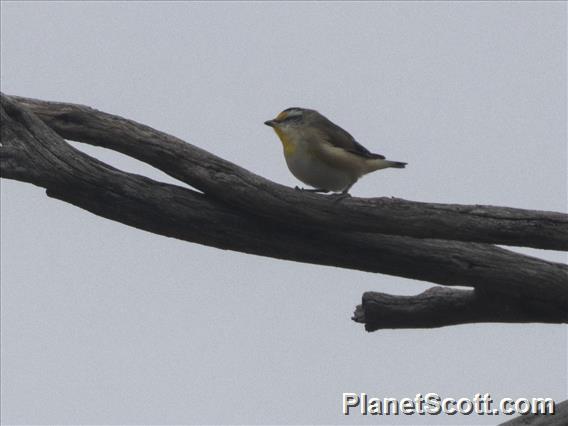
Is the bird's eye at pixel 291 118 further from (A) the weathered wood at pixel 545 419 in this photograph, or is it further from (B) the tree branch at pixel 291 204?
(A) the weathered wood at pixel 545 419

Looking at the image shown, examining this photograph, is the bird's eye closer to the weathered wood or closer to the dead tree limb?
the dead tree limb

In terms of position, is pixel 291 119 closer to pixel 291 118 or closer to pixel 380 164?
pixel 291 118

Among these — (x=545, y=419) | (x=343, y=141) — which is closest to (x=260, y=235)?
(x=343, y=141)

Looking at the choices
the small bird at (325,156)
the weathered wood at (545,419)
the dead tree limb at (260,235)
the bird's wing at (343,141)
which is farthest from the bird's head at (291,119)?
the weathered wood at (545,419)

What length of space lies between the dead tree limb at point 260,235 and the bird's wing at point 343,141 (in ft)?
4.98

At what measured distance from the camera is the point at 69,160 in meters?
5.80

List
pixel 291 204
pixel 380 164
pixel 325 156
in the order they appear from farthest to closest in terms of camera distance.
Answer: pixel 380 164 → pixel 325 156 → pixel 291 204

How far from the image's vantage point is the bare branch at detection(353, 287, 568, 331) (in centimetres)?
662

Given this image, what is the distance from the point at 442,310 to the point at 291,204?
1.57m

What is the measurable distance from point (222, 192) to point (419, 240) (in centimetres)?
147

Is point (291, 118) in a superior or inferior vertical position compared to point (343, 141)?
superior

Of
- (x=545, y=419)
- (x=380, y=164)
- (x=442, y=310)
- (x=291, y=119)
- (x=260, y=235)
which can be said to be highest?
(x=291, y=119)

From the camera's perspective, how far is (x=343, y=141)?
25.3 feet

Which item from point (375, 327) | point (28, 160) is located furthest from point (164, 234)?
point (375, 327)
